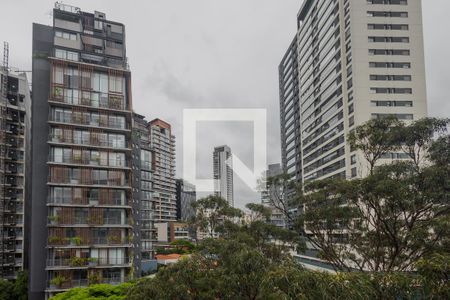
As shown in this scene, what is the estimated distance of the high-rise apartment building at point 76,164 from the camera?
25469 mm

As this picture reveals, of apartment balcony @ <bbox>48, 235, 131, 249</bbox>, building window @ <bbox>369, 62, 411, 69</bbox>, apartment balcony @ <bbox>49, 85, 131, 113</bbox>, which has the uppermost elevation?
building window @ <bbox>369, 62, 411, 69</bbox>

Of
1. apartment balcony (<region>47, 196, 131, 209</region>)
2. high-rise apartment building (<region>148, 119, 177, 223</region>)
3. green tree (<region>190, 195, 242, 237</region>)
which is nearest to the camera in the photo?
green tree (<region>190, 195, 242, 237</region>)

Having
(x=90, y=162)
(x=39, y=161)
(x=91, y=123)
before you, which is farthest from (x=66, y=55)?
(x=90, y=162)

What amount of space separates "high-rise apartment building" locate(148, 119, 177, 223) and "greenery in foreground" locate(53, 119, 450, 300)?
8102 cm

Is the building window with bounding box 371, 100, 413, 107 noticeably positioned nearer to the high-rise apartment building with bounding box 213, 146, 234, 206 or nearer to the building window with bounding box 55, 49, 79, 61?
the building window with bounding box 55, 49, 79, 61

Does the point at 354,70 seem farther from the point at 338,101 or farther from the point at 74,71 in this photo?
the point at 74,71

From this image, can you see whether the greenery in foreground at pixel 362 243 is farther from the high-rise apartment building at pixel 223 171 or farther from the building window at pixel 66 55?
the high-rise apartment building at pixel 223 171

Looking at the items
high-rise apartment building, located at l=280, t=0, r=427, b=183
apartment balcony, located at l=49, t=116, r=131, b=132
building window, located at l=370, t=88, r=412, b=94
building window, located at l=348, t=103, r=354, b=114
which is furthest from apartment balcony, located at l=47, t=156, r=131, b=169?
building window, located at l=370, t=88, r=412, b=94

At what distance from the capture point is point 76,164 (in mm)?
26625

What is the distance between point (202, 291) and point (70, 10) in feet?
90.3

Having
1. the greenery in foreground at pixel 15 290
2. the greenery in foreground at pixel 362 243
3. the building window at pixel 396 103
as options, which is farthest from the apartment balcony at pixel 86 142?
the building window at pixel 396 103

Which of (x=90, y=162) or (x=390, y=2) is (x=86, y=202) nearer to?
(x=90, y=162)

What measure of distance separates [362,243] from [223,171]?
3801 inches

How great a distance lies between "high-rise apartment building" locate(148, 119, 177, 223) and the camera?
9644 cm
